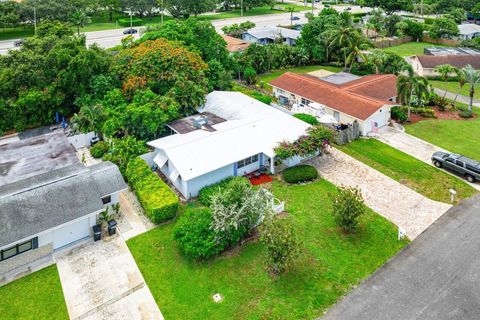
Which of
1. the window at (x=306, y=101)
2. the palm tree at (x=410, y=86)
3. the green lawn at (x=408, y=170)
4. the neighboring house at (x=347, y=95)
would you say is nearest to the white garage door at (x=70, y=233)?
the green lawn at (x=408, y=170)

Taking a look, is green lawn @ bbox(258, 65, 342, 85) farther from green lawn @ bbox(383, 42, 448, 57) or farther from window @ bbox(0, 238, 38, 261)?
window @ bbox(0, 238, 38, 261)

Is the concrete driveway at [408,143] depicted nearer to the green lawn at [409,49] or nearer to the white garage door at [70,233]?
the white garage door at [70,233]

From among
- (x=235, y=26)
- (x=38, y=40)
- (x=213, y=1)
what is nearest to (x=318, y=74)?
(x=235, y=26)

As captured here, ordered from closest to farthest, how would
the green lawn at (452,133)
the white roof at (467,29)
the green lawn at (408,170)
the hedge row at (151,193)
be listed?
the hedge row at (151,193)
the green lawn at (408,170)
the green lawn at (452,133)
the white roof at (467,29)

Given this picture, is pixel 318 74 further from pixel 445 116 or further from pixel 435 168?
pixel 435 168

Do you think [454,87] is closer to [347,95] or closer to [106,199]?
[347,95]

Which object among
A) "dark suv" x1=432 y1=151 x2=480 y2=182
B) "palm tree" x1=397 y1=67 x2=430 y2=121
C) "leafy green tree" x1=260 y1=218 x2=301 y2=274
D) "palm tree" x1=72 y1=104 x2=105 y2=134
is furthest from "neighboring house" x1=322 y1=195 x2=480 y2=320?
"palm tree" x1=72 y1=104 x2=105 y2=134
